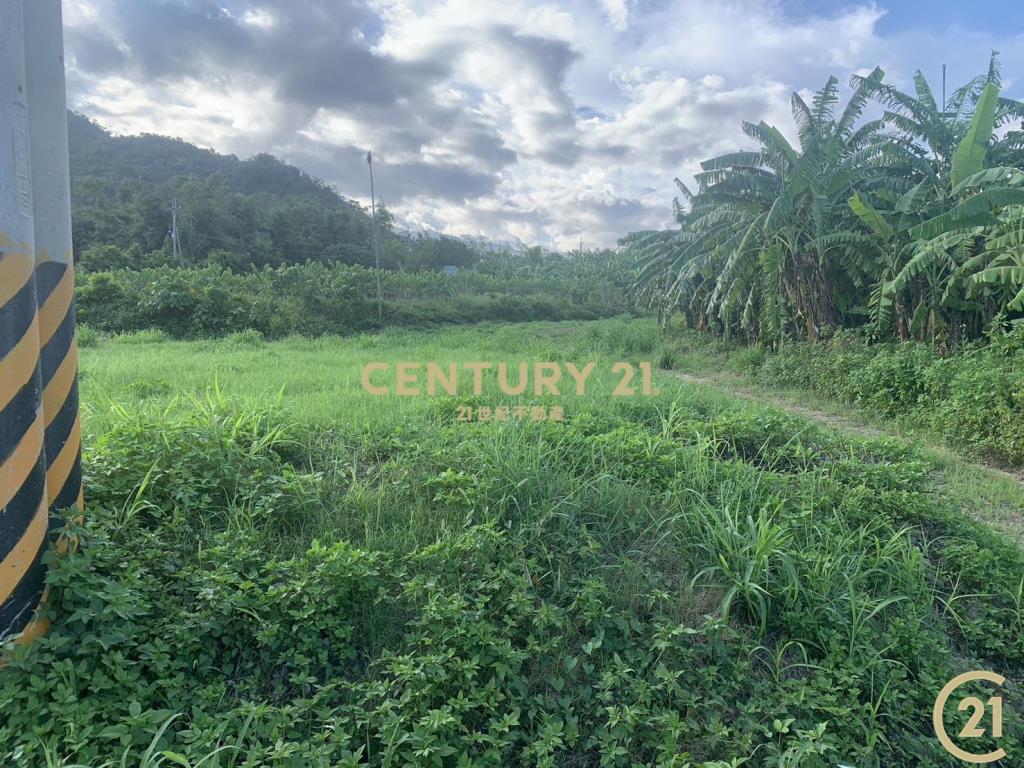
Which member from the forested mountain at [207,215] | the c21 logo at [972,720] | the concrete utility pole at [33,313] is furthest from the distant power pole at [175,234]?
the c21 logo at [972,720]

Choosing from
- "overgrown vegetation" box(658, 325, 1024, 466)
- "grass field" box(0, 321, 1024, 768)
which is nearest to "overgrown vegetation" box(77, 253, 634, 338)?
"grass field" box(0, 321, 1024, 768)

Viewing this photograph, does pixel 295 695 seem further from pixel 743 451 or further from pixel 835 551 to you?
pixel 743 451

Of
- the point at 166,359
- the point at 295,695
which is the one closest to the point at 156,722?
the point at 295,695

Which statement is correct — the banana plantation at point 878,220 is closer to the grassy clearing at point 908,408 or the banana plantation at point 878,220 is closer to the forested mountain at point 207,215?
the grassy clearing at point 908,408

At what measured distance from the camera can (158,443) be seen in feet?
9.83

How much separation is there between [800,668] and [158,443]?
3291 millimetres

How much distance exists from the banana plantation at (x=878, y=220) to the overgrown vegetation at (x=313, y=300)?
10.8 meters

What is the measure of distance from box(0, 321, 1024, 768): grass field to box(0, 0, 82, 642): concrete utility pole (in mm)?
142

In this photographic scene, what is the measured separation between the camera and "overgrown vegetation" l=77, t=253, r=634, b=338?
13.9 metres

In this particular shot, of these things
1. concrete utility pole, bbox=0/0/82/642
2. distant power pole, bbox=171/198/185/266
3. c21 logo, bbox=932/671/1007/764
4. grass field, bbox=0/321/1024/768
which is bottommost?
c21 logo, bbox=932/671/1007/764

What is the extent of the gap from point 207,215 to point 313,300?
41.3 feet

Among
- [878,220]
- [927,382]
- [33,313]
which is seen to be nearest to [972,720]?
[33,313]

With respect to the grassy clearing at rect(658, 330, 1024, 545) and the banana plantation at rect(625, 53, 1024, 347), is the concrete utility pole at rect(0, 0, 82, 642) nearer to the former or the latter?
the grassy clearing at rect(658, 330, 1024, 545)

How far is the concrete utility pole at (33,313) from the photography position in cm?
185
